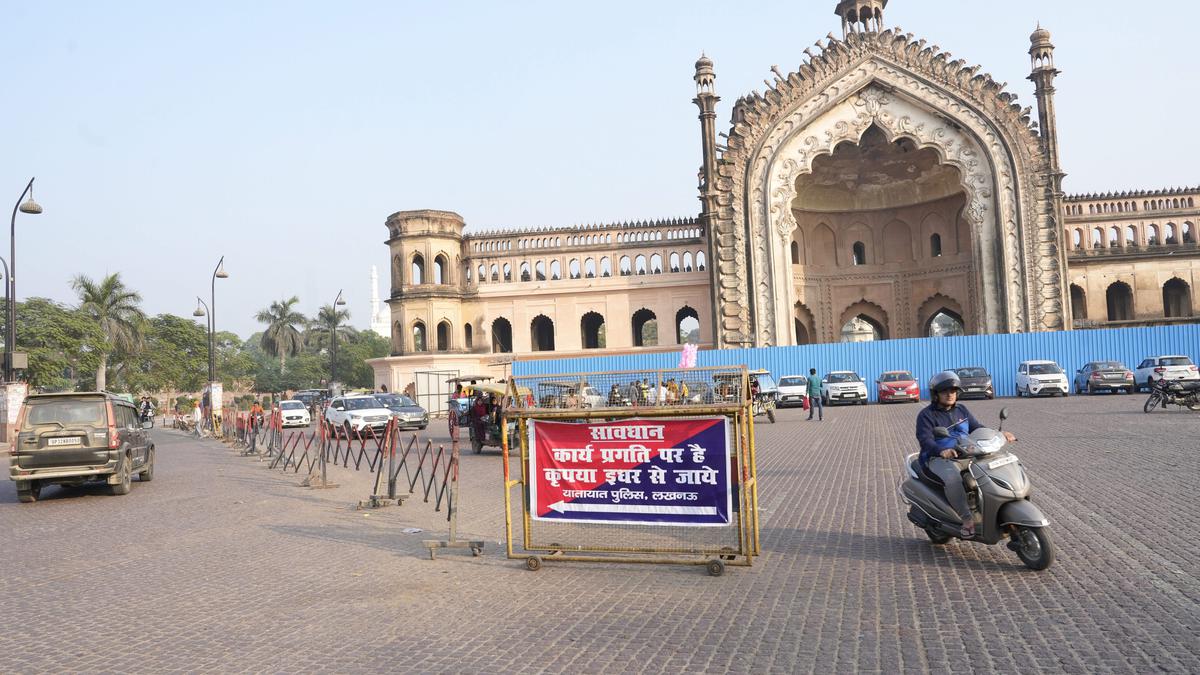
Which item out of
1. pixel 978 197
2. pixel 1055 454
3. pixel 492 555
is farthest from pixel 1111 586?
pixel 978 197

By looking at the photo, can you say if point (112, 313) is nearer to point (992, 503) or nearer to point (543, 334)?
point (543, 334)

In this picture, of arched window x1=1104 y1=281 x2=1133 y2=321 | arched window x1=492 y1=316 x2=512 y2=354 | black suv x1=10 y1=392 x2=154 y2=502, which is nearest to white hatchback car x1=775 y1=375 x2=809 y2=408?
arched window x1=492 y1=316 x2=512 y2=354

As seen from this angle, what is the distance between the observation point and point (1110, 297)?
42.4 m

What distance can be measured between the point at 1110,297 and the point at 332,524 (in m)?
42.8

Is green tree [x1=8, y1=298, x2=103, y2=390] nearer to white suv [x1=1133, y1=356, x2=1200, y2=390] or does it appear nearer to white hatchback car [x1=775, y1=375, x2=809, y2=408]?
white hatchback car [x1=775, y1=375, x2=809, y2=408]

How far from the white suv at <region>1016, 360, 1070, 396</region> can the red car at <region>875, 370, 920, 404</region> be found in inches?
142

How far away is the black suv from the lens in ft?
41.0

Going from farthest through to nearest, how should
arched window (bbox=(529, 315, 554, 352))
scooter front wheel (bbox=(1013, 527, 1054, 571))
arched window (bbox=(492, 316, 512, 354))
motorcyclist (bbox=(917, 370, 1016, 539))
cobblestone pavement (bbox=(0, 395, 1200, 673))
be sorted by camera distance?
arched window (bbox=(529, 315, 554, 352)) → arched window (bbox=(492, 316, 512, 354)) → motorcyclist (bbox=(917, 370, 1016, 539)) → scooter front wheel (bbox=(1013, 527, 1054, 571)) → cobblestone pavement (bbox=(0, 395, 1200, 673))

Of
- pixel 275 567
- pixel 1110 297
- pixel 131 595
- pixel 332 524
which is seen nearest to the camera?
pixel 131 595

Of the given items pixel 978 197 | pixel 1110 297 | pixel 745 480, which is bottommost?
pixel 745 480

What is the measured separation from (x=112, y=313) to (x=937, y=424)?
51380 millimetres

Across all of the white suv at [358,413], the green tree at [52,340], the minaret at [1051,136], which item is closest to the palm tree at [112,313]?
the green tree at [52,340]

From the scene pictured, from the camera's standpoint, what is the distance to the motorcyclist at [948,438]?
21.9 feet

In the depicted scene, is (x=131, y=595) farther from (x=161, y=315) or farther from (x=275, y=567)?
(x=161, y=315)
